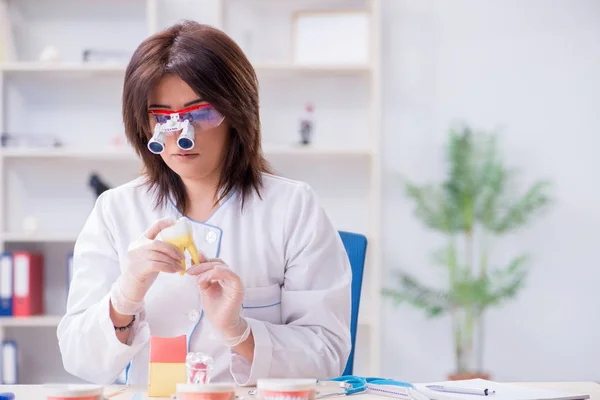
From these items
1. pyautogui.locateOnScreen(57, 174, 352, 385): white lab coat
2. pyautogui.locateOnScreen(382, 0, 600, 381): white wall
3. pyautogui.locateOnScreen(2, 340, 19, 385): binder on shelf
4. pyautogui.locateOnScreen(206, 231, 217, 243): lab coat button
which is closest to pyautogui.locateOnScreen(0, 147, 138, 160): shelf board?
pyautogui.locateOnScreen(2, 340, 19, 385): binder on shelf

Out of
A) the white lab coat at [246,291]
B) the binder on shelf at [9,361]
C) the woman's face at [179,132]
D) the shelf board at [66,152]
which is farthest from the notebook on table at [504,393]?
the binder on shelf at [9,361]

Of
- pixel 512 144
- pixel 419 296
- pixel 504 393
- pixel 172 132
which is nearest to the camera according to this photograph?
pixel 504 393

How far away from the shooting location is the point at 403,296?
12.1ft

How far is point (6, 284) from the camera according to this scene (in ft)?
11.5

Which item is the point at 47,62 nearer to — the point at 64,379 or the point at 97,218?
the point at 64,379

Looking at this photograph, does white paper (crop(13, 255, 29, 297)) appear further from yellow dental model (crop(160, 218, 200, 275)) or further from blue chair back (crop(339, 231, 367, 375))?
yellow dental model (crop(160, 218, 200, 275))

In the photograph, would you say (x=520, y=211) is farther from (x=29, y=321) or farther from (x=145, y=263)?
(x=145, y=263)

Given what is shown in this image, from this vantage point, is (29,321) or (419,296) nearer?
(29,321)

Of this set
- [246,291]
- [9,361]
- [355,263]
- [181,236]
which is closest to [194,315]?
[246,291]

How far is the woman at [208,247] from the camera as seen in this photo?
1515mm

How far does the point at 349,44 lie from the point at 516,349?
169cm

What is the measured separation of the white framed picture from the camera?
3.78 m

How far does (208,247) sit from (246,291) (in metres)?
0.12

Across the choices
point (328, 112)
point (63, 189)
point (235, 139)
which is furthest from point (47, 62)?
point (235, 139)
